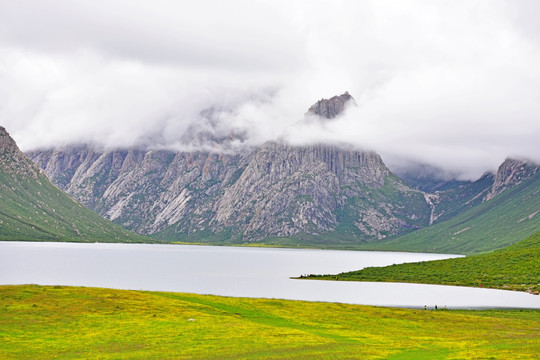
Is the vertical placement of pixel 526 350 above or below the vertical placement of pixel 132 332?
below

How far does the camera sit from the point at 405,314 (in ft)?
352

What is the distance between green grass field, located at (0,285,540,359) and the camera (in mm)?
58625

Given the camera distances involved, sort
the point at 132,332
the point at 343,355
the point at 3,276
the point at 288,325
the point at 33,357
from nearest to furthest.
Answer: the point at 33,357 < the point at 343,355 < the point at 132,332 < the point at 288,325 < the point at 3,276

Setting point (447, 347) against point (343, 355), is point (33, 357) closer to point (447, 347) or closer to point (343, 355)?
point (343, 355)

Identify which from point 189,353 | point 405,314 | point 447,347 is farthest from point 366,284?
point 189,353

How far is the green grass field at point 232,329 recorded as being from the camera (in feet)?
192

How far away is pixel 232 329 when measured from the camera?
76.1 meters

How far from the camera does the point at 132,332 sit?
2781 inches

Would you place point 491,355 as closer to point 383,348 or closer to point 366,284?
point 383,348

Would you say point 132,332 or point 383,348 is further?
point 132,332

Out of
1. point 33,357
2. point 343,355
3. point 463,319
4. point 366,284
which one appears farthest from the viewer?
point 366,284

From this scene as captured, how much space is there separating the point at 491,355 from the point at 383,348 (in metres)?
12.4

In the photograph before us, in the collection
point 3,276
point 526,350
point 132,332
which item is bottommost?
point 526,350

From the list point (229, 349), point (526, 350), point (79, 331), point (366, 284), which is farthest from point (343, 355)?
point (366, 284)
